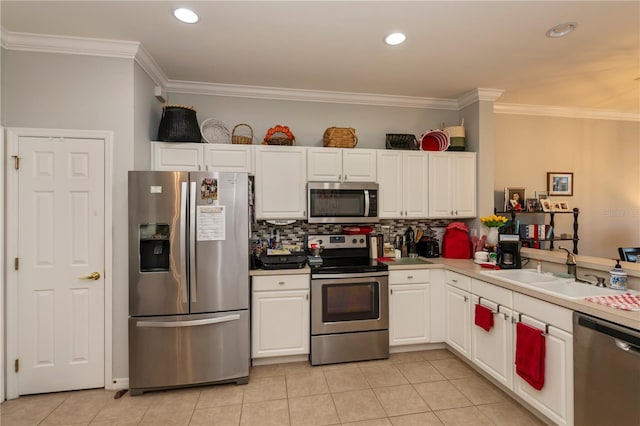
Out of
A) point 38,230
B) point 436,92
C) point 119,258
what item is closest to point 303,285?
point 119,258

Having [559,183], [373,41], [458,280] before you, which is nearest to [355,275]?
[458,280]

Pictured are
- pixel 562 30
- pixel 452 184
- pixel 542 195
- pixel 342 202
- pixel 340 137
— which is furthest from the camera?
pixel 542 195

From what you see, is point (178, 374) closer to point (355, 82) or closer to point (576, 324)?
point (576, 324)

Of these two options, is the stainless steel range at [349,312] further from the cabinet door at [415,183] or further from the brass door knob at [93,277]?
the brass door knob at [93,277]

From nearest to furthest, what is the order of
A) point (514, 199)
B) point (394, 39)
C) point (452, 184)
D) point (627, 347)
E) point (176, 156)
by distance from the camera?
1. point (627, 347)
2. point (394, 39)
3. point (176, 156)
4. point (452, 184)
5. point (514, 199)

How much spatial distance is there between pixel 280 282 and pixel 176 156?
1571mm

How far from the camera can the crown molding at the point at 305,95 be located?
10.6 feet

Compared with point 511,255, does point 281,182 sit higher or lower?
higher

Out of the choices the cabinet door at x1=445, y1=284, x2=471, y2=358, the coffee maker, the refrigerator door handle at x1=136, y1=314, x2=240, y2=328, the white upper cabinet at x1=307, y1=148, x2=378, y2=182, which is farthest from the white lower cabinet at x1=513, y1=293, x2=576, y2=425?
the refrigerator door handle at x1=136, y1=314, x2=240, y2=328

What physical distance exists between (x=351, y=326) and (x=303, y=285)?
0.60 meters

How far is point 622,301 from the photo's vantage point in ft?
5.74

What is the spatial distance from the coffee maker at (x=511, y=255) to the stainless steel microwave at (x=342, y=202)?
4.06 ft

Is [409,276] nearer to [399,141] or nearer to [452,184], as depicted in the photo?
[452,184]

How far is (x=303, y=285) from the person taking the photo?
2818 mm
